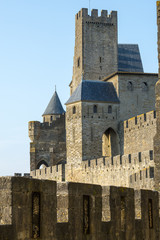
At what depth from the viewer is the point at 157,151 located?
19344 millimetres

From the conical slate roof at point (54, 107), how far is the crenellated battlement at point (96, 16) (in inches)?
564

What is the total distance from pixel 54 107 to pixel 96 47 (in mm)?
15465

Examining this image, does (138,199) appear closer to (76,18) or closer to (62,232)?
(62,232)

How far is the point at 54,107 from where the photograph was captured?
69.2 metres

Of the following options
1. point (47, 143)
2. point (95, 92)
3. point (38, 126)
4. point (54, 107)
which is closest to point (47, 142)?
point (47, 143)

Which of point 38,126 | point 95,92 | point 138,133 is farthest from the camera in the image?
point 38,126

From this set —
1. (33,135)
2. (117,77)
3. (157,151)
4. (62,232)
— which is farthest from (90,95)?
(62,232)

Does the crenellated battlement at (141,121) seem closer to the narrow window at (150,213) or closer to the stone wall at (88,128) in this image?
the stone wall at (88,128)

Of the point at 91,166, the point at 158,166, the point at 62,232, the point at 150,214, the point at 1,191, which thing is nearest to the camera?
the point at 1,191

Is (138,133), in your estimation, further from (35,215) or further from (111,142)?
(35,215)

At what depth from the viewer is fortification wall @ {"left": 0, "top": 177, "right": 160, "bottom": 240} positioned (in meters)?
8.11

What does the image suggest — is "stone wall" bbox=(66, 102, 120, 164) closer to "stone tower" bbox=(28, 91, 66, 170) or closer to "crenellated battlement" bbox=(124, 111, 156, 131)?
"crenellated battlement" bbox=(124, 111, 156, 131)

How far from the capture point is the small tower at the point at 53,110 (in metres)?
68.6

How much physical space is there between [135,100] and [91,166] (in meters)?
8.29
